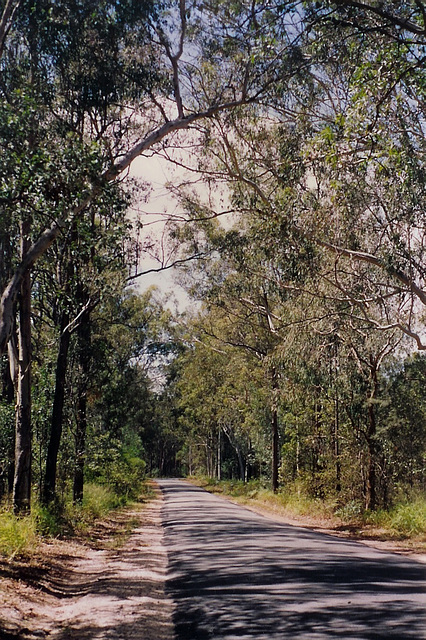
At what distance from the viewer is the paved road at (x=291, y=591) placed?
5816 mm

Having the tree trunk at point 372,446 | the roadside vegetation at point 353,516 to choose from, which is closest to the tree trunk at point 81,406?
the roadside vegetation at point 353,516

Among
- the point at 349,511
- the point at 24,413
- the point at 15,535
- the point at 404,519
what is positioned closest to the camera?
the point at 15,535

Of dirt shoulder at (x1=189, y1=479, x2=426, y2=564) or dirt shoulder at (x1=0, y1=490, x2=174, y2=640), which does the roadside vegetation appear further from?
dirt shoulder at (x1=0, y1=490, x2=174, y2=640)

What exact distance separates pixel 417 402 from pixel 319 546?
36.3 ft

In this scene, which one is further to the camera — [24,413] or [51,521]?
[51,521]

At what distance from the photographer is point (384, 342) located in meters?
18.9

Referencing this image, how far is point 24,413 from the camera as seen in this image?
12.2 m

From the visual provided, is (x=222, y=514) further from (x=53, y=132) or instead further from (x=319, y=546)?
(x=53, y=132)

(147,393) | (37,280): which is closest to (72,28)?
(37,280)

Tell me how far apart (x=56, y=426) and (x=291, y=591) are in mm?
8670

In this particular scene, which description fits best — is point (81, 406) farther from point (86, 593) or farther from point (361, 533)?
point (86, 593)

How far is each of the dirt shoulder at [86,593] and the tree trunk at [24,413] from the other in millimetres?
1031

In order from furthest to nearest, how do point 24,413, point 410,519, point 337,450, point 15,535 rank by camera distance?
point 337,450
point 410,519
point 24,413
point 15,535

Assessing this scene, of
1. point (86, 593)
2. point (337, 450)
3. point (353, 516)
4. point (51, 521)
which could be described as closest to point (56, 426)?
point (51, 521)
